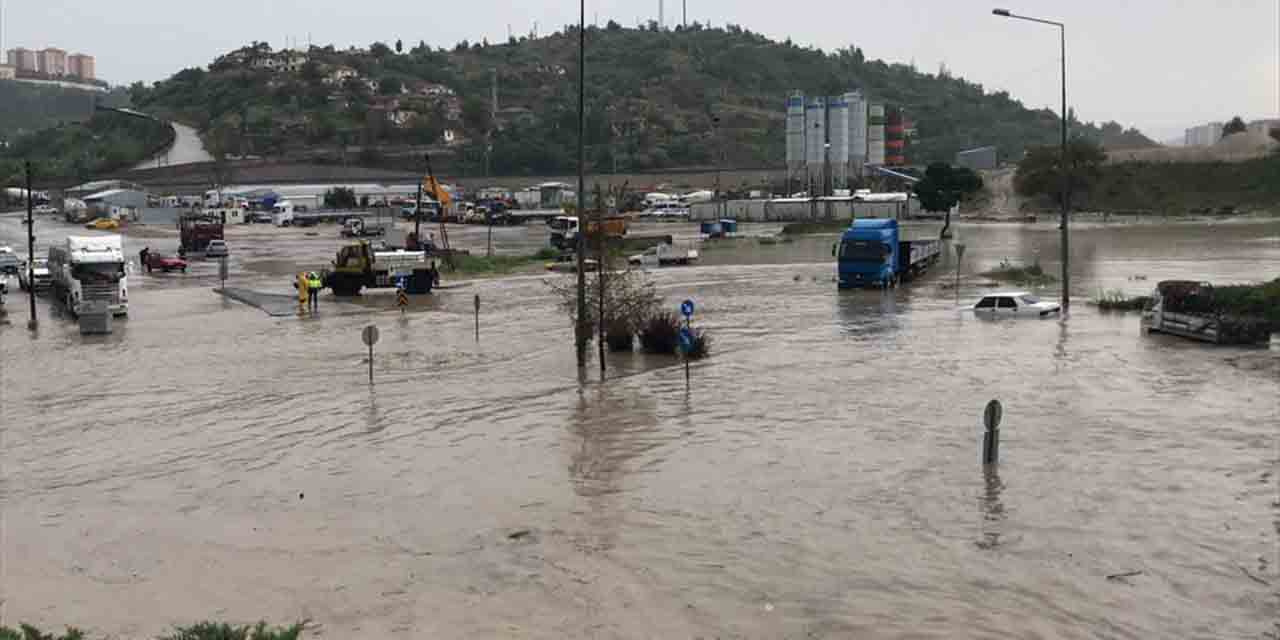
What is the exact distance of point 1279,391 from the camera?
21641 mm

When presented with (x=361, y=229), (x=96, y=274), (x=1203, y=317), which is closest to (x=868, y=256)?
(x=1203, y=317)

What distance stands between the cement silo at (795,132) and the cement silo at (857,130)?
4.63 meters

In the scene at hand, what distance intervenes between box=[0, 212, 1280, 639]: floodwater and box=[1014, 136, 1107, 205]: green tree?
63270 mm

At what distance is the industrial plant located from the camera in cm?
12081

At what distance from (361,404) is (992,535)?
13.0 m

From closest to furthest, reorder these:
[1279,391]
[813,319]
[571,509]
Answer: [571,509]
[1279,391]
[813,319]

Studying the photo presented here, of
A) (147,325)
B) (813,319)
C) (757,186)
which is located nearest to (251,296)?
(147,325)

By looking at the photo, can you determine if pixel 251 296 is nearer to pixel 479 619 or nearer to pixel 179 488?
pixel 179 488

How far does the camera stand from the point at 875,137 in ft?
418

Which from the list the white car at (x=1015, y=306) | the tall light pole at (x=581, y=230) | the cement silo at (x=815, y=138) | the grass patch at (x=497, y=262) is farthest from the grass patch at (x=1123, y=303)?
the cement silo at (x=815, y=138)

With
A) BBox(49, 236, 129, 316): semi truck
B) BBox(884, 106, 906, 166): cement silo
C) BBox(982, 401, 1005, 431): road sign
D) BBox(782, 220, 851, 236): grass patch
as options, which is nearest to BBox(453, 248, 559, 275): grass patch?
BBox(49, 236, 129, 316): semi truck

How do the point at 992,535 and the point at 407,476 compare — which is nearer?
the point at 992,535

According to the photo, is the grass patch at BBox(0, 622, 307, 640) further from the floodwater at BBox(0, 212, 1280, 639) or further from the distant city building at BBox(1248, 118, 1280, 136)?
the distant city building at BBox(1248, 118, 1280, 136)

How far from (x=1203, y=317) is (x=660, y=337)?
469 inches
